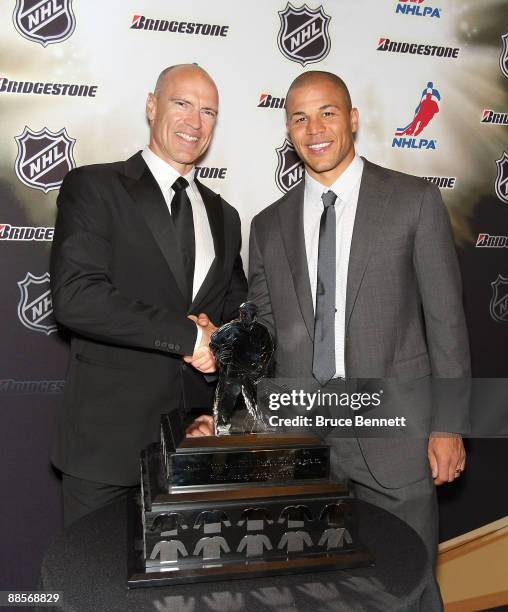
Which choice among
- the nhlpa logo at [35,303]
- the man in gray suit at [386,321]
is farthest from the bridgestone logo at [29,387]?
the man in gray suit at [386,321]

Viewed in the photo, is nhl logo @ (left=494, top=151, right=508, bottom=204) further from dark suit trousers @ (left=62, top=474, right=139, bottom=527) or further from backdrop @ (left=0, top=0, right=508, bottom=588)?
dark suit trousers @ (left=62, top=474, right=139, bottom=527)

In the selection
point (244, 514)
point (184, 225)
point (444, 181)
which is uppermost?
point (444, 181)

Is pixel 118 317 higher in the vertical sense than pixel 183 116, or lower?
lower

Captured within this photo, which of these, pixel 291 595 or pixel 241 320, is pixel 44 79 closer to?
pixel 241 320

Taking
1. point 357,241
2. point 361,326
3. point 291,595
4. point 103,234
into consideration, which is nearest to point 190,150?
point 103,234

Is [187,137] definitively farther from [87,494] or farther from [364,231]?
[87,494]

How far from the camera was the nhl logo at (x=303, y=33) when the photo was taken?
2.97 meters

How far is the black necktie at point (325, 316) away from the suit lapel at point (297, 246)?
3 cm

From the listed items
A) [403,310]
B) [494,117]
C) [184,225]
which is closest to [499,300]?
[494,117]

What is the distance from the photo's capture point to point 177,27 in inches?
113

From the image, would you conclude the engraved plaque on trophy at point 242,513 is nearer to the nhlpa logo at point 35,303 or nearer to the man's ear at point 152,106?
the man's ear at point 152,106

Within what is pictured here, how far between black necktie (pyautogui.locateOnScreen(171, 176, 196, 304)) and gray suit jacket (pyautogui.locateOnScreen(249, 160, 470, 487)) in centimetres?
38

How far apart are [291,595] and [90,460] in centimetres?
96

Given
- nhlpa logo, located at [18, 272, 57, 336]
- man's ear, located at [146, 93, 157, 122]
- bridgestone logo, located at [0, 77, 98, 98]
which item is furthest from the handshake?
bridgestone logo, located at [0, 77, 98, 98]
